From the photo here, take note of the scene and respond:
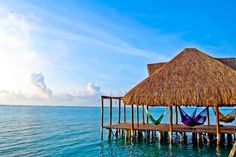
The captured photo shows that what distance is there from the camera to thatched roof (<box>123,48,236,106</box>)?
11.6 m

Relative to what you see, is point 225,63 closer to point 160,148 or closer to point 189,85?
point 189,85

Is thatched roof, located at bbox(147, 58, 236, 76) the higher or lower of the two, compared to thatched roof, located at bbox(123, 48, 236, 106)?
higher

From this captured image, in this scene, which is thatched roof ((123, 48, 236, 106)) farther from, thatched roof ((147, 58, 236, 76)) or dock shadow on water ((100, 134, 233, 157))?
dock shadow on water ((100, 134, 233, 157))

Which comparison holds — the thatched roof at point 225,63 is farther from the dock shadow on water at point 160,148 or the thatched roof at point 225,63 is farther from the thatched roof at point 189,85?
the dock shadow on water at point 160,148

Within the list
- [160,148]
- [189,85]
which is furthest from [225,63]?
[160,148]

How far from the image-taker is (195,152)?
12062mm

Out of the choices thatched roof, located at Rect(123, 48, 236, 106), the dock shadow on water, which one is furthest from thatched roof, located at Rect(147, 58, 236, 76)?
the dock shadow on water

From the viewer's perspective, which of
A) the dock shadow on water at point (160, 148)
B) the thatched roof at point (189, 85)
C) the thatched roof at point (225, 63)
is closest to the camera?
the thatched roof at point (189, 85)

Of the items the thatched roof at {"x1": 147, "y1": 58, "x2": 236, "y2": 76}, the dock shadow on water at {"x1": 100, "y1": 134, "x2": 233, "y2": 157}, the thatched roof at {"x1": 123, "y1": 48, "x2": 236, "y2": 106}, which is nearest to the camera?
the thatched roof at {"x1": 123, "y1": 48, "x2": 236, "y2": 106}

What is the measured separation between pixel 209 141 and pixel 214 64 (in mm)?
3747

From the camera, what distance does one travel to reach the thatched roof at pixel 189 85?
1159 cm

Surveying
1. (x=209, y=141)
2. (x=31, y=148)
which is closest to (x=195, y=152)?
(x=209, y=141)

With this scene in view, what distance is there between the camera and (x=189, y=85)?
12.4 m

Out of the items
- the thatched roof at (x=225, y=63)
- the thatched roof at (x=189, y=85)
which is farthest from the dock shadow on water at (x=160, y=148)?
the thatched roof at (x=225, y=63)
